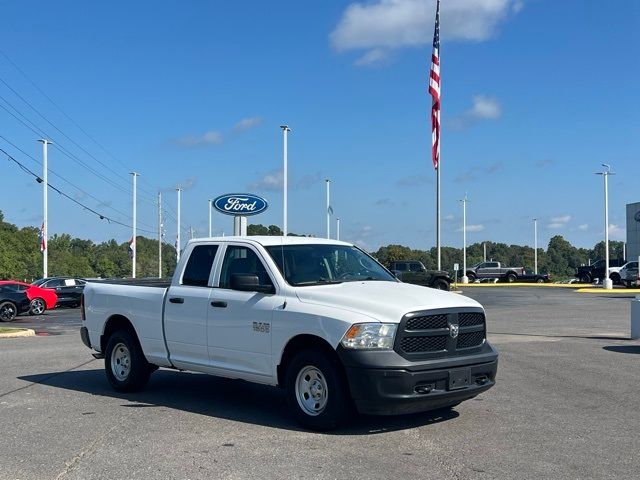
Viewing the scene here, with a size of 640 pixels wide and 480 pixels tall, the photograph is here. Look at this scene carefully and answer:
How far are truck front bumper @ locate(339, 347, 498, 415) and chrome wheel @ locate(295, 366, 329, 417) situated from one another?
1.36 feet

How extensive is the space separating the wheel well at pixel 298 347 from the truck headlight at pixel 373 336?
11.4 inches

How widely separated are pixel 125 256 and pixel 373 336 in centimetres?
12292

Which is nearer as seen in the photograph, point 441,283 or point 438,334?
point 438,334

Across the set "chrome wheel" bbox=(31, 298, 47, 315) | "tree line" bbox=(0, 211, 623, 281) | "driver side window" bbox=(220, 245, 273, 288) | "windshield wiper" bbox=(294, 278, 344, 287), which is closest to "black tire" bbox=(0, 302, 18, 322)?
"chrome wheel" bbox=(31, 298, 47, 315)

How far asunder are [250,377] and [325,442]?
1.46m

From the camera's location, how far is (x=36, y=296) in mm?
29141

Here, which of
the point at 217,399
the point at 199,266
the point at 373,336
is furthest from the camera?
the point at 217,399

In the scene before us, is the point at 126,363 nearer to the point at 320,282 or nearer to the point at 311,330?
the point at 320,282

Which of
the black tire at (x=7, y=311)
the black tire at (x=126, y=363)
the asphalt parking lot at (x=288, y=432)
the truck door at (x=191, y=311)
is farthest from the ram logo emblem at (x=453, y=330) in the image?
the black tire at (x=7, y=311)

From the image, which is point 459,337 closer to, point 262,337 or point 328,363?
point 328,363

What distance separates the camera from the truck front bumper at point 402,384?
21.9 ft

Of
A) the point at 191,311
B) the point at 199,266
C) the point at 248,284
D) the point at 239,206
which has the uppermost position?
the point at 239,206

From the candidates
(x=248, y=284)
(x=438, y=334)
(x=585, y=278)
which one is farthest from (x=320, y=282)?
(x=585, y=278)

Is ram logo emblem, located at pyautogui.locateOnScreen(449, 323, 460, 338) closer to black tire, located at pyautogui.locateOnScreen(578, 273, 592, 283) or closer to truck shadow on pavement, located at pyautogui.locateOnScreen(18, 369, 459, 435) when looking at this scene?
truck shadow on pavement, located at pyautogui.locateOnScreen(18, 369, 459, 435)
